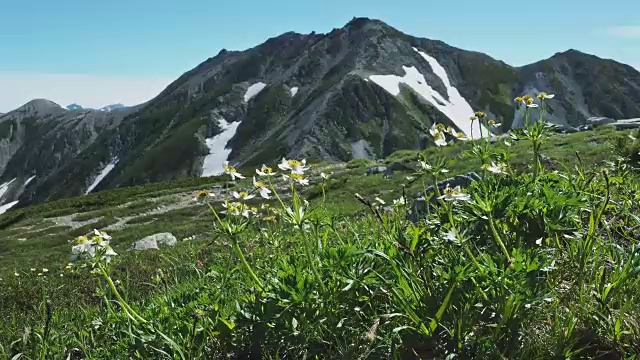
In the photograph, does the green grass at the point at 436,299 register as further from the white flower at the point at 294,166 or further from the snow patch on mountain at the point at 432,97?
the snow patch on mountain at the point at 432,97

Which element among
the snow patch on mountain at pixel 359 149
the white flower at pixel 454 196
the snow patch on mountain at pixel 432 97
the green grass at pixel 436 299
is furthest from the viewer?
the snow patch on mountain at pixel 432 97

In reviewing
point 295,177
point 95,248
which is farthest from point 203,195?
point 95,248

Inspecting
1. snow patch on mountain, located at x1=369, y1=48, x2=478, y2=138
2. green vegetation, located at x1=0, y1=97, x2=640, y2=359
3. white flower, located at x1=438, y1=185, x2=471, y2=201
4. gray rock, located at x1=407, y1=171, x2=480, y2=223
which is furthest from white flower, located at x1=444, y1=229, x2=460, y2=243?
snow patch on mountain, located at x1=369, y1=48, x2=478, y2=138

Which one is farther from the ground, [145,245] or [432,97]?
[432,97]

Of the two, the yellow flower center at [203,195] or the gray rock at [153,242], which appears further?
the gray rock at [153,242]

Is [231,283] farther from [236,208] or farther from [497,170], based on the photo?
[497,170]

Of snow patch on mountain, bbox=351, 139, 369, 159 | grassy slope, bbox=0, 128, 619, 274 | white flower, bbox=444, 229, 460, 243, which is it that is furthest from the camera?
snow patch on mountain, bbox=351, 139, 369, 159

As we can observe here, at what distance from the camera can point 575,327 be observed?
3279 mm

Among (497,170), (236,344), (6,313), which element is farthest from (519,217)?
(6,313)

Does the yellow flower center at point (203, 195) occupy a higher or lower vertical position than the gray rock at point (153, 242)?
higher

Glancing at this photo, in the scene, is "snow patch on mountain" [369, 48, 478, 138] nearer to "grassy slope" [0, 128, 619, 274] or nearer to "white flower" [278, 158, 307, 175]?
"grassy slope" [0, 128, 619, 274]

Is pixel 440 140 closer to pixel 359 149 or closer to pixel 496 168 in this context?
pixel 496 168

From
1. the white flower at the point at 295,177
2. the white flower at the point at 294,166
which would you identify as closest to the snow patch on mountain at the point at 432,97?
the white flower at the point at 294,166

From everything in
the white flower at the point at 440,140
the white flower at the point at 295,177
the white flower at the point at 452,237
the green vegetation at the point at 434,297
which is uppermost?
the white flower at the point at 440,140
